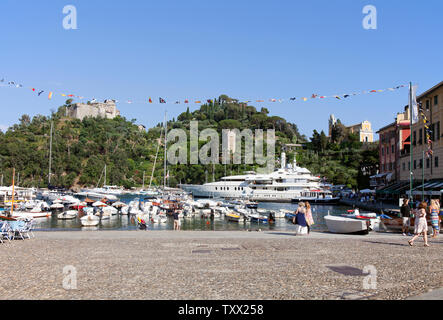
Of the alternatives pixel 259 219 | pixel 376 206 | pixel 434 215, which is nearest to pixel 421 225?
pixel 434 215

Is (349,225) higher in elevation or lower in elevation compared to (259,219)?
higher

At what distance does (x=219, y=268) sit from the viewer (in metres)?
11.0

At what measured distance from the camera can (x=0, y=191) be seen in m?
64.1

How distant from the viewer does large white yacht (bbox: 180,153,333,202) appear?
290ft

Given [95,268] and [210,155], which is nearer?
[95,268]

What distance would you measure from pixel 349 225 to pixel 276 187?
7251 cm

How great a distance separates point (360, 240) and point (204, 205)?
43.3 m

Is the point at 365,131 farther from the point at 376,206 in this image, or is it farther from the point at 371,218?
the point at 371,218

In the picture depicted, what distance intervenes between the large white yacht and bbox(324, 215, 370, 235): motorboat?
207 feet

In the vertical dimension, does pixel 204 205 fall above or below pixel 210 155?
below
